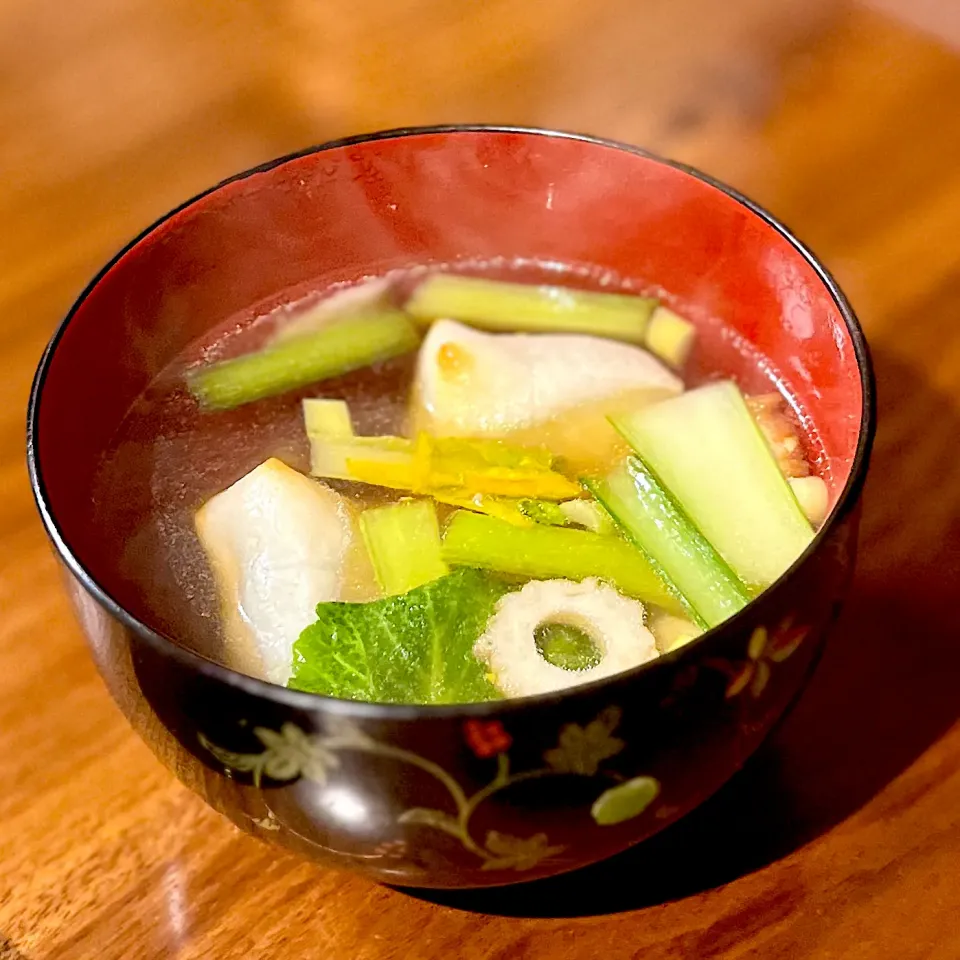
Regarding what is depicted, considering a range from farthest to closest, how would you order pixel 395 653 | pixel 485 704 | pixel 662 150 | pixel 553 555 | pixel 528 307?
pixel 662 150 → pixel 528 307 → pixel 553 555 → pixel 395 653 → pixel 485 704

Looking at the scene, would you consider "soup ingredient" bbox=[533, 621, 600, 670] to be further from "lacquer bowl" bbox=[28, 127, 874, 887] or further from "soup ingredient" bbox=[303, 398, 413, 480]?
"soup ingredient" bbox=[303, 398, 413, 480]

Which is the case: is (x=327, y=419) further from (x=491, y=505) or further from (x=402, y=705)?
(x=402, y=705)

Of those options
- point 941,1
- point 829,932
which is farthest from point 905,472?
point 941,1

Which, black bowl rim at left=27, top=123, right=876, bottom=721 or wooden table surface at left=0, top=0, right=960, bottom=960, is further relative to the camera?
wooden table surface at left=0, top=0, right=960, bottom=960

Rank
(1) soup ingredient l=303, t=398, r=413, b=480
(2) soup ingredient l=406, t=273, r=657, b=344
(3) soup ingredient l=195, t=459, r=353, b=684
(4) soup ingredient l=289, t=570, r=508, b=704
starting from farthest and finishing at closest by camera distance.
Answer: (2) soup ingredient l=406, t=273, r=657, b=344
(1) soup ingredient l=303, t=398, r=413, b=480
(3) soup ingredient l=195, t=459, r=353, b=684
(4) soup ingredient l=289, t=570, r=508, b=704

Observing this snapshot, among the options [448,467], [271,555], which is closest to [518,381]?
[448,467]

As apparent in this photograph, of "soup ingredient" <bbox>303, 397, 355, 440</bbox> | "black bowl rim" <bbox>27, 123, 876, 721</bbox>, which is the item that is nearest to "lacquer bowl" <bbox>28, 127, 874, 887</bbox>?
"black bowl rim" <bbox>27, 123, 876, 721</bbox>
